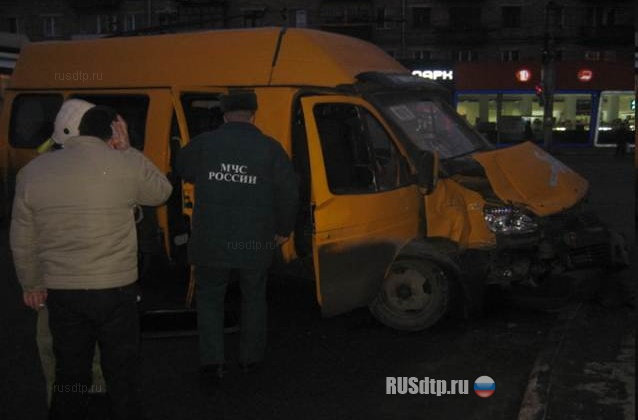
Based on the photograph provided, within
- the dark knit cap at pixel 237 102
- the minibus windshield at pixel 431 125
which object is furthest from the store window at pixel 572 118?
the dark knit cap at pixel 237 102

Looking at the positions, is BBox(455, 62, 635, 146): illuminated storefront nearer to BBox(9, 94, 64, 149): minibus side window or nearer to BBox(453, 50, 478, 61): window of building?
BBox(453, 50, 478, 61): window of building

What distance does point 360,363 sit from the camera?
16.4 feet

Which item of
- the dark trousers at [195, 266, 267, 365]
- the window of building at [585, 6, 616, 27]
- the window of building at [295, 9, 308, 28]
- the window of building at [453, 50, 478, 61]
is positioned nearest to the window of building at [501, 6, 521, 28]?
the window of building at [453, 50, 478, 61]

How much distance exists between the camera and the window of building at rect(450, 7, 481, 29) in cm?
4338

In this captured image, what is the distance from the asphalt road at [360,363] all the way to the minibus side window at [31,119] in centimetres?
175

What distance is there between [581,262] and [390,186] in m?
1.79

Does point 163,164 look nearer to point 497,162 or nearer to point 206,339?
point 206,339

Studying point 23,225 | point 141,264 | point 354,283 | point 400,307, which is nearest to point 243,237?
point 354,283

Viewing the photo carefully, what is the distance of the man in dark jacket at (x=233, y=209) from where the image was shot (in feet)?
14.4

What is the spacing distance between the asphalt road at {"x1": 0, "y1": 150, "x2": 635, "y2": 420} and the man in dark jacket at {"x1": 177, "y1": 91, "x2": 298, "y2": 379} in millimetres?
436

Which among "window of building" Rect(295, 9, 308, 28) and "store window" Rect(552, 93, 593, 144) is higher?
"window of building" Rect(295, 9, 308, 28)

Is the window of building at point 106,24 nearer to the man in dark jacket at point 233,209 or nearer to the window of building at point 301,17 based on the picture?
the window of building at point 301,17

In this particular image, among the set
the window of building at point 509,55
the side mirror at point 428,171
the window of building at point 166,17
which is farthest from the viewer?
the window of building at point 509,55

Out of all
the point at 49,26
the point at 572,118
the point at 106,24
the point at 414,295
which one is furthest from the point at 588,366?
the point at 49,26
